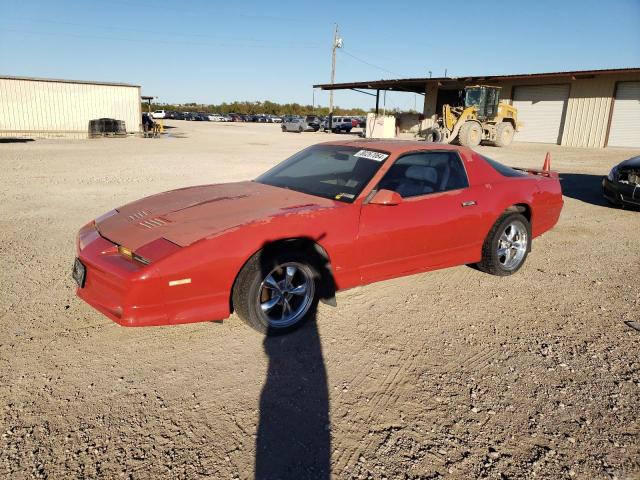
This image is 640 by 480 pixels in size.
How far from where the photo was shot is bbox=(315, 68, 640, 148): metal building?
2602cm

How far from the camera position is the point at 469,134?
943 inches

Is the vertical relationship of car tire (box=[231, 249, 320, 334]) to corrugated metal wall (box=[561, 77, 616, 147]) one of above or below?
below

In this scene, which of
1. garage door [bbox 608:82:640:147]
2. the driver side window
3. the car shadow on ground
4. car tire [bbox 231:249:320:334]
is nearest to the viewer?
the car shadow on ground

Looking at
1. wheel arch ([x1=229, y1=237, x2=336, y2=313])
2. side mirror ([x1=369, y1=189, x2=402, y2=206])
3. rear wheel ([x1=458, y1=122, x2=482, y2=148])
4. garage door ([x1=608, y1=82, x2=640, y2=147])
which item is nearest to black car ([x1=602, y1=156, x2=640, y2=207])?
side mirror ([x1=369, y1=189, x2=402, y2=206])

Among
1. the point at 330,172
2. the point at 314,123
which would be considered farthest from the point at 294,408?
the point at 314,123

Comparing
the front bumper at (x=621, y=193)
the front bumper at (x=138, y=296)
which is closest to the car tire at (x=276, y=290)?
the front bumper at (x=138, y=296)

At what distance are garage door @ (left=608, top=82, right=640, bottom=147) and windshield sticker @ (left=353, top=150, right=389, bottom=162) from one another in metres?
27.4

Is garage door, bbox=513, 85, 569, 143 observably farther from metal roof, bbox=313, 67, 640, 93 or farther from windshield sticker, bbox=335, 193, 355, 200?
windshield sticker, bbox=335, 193, 355, 200

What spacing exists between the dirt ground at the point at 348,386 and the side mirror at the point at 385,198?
0.90 m

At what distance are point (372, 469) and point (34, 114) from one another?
102 ft

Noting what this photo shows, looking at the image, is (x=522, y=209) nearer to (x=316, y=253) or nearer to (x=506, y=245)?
(x=506, y=245)

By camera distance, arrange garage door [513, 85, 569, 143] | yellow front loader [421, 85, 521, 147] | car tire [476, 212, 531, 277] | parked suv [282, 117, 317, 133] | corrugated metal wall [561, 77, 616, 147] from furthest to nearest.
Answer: parked suv [282, 117, 317, 133] → garage door [513, 85, 569, 143] → corrugated metal wall [561, 77, 616, 147] → yellow front loader [421, 85, 521, 147] → car tire [476, 212, 531, 277]

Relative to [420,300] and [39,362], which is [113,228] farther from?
[420,300]

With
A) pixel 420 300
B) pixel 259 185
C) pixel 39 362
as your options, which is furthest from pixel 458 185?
pixel 39 362
